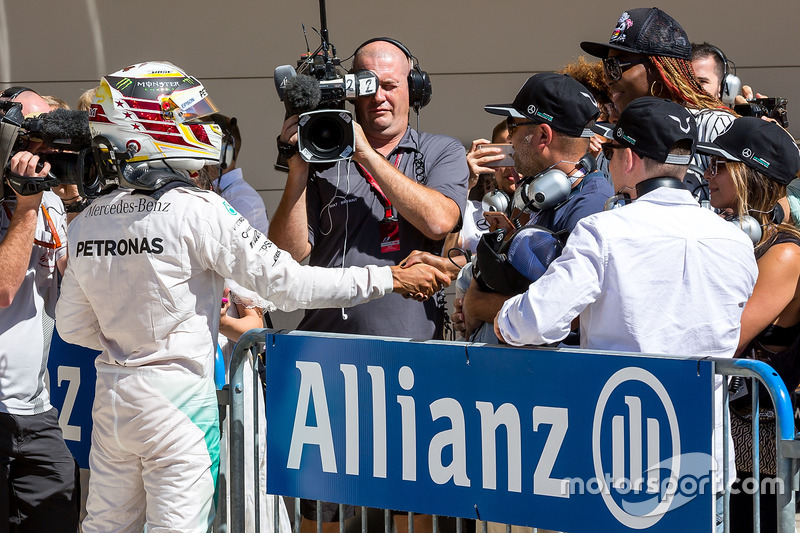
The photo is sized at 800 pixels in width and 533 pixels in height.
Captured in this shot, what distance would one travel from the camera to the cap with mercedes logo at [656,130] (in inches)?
104

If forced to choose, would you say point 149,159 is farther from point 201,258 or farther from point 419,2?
point 419,2

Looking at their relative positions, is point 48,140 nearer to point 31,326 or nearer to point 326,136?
→ point 31,326

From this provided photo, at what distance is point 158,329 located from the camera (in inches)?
109

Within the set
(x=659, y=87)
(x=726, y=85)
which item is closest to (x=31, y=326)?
(x=659, y=87)

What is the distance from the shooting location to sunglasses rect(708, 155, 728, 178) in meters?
3.08

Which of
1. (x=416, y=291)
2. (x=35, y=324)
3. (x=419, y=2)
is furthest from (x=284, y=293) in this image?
(x=419, y=2)

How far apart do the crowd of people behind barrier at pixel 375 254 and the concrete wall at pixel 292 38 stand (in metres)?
3.02

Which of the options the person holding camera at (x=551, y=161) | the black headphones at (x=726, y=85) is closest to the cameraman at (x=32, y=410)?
the person holding camera at (x=551, y=161)

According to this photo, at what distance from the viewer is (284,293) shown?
2.88m

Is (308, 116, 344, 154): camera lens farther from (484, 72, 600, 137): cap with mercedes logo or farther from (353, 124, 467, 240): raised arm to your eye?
(484, 72, 600, 137): cap with mercedes logo

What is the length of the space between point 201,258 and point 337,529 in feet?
4.49

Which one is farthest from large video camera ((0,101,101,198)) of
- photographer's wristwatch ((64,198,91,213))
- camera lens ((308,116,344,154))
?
camera lens ((308,116,344,154))

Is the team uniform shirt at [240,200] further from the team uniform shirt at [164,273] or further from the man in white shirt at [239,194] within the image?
the team uniform shirt at [164,273]

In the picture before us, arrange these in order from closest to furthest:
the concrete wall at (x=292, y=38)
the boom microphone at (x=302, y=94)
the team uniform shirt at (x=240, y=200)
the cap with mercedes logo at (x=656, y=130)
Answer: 1. the cap with mercedes logo at (x=656, y=130)
2. the boom microphone at (x=302, y=94)
3. the team uniform shirt at (x=240, y=200)
4. the concrete wall at (x=292, y=38)
